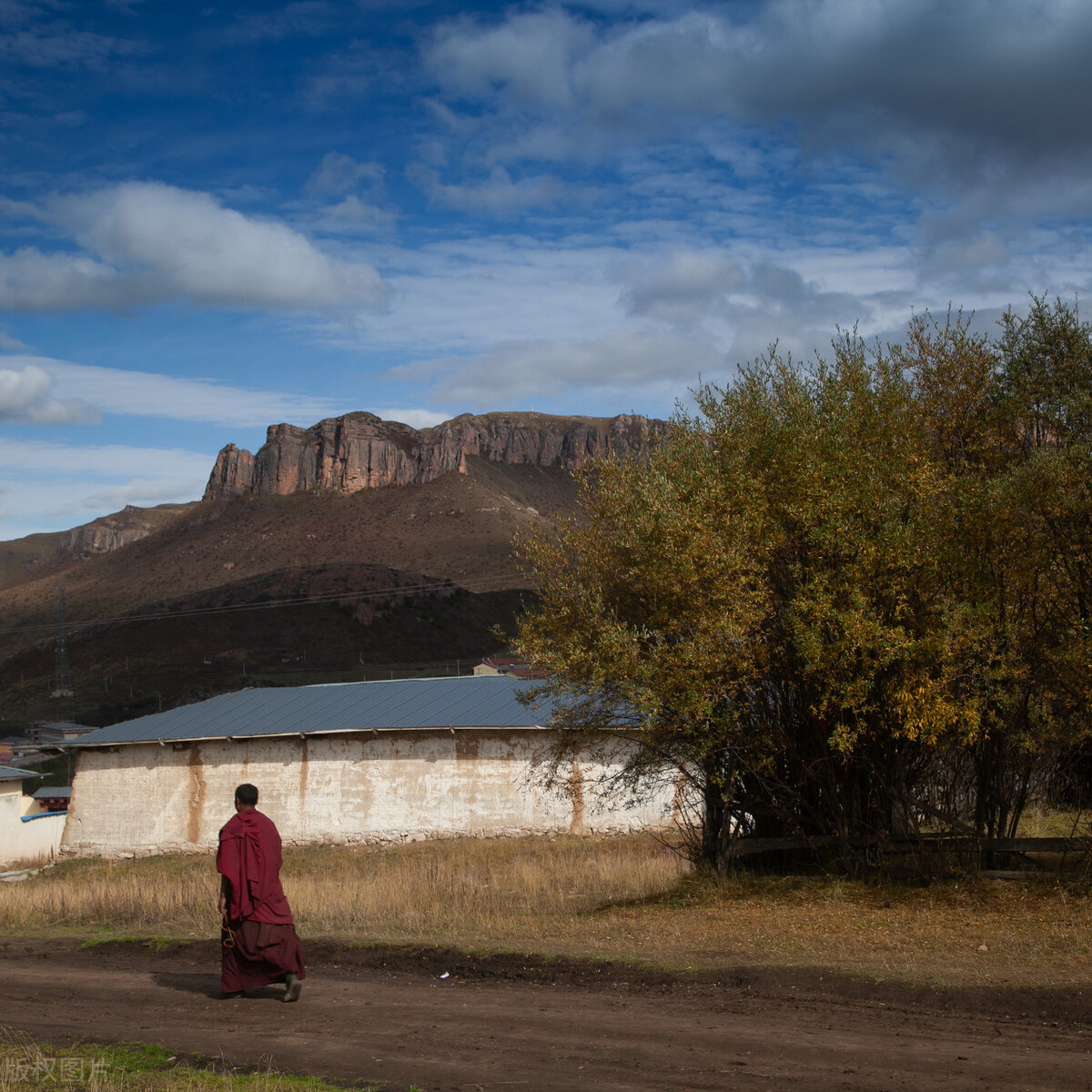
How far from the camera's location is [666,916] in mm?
11469

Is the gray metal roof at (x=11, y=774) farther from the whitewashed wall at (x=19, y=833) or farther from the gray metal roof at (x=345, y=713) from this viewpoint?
the gray metal roof at (x=345, y=713)

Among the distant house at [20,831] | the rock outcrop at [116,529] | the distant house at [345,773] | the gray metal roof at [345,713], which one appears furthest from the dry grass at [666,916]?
Answer: the rock outcrop at [116,529]

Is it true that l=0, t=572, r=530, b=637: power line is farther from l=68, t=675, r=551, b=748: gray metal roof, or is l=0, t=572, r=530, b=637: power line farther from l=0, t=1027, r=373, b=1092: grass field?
l=0, t=1027, r=373, b=1092: grass field

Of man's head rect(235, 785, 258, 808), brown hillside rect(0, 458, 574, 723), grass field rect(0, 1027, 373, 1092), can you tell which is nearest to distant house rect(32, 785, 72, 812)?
brown hillside rect(0, 458, 574, 723)

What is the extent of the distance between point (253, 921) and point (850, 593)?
269 inches

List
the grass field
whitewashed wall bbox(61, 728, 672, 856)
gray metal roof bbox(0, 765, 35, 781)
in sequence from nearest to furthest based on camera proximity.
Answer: the grass field
whitewashed wall bbox(61, 728, 672, 856)
gray metal roof bbox(0, 765, 35, 781)

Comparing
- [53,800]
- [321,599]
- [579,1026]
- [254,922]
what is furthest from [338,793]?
[321,599]

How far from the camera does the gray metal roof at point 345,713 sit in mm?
25320

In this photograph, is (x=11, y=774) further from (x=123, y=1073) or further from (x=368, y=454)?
(x=368, y=454)

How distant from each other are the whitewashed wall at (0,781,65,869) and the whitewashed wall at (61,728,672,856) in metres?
2.20

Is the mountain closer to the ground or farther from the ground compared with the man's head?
farther from the ground

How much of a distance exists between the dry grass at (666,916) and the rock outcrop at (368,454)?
109 metres

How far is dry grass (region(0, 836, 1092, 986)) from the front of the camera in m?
8.80

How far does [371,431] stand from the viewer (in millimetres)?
135000
